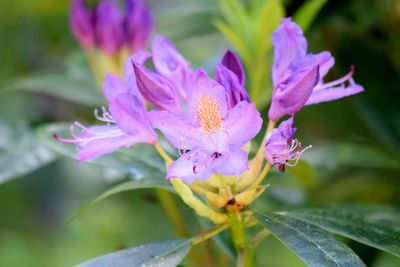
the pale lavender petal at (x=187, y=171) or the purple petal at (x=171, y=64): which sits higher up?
the purple petal at (x=171, y=64)

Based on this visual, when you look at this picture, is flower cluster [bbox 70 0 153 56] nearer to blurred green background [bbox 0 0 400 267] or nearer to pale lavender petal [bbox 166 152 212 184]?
blurred green background [bbox 0 0 400 267]

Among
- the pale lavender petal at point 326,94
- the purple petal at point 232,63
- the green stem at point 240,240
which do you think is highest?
the purple petal at point 232,63

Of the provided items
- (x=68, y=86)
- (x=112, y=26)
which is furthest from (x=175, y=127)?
(x=68, y=86)

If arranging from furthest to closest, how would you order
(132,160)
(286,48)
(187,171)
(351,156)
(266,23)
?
(351,156) → (266,23) → (132,160) → (286,48) → (187,171)

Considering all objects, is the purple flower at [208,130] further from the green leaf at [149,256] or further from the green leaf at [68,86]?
the green leaf at [68,86]

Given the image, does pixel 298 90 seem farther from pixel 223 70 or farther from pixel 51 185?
pixel 51 185

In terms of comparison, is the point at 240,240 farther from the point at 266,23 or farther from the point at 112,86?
the point at 266,23

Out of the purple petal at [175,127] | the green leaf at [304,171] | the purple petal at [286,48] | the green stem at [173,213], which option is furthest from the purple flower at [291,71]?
the green stem at [173,213]

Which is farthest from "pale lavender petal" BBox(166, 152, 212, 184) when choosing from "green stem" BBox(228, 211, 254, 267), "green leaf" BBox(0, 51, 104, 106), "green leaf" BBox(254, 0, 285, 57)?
"green leaf" BBox(0, 51, 104, 106)
